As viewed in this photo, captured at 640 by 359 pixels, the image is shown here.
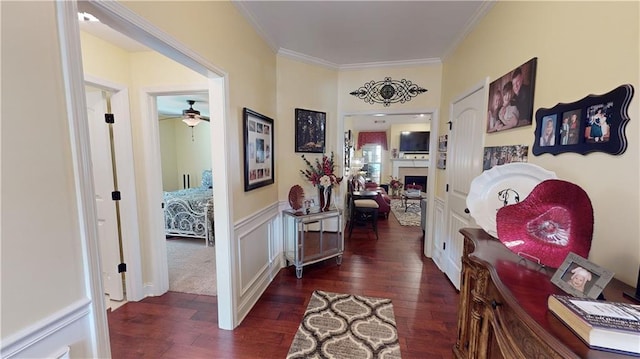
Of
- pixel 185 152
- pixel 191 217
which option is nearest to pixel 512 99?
pixel 191 217

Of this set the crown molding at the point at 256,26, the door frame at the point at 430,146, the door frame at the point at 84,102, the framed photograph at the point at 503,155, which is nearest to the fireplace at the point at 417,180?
the door frame at the point at 430,146

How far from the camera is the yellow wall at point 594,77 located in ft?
3.15

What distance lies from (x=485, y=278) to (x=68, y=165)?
5.91ft

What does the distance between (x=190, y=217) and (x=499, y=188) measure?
407 centimetres

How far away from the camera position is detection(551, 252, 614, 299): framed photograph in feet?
2.52

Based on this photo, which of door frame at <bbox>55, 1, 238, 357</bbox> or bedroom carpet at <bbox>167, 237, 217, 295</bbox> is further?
bedroom carpet at <bbox>167, 237, 217, 295</bbox>

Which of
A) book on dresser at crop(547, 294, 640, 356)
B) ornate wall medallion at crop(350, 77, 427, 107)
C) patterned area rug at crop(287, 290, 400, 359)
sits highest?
ornate wall medallion at crop(350, 77, 427, 107)

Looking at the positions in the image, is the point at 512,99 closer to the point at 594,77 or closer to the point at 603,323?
the point at 594,77

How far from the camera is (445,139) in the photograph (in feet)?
9.94

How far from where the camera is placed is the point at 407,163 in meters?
8.73

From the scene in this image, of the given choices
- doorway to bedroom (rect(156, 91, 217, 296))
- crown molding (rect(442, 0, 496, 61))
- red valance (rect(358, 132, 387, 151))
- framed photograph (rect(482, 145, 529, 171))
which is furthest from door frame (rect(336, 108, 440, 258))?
red valance (rect(358, 132, 387, 151))

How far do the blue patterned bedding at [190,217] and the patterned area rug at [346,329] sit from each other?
222 centimetres

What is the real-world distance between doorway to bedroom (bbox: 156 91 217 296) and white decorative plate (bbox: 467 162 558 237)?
2.48 meters

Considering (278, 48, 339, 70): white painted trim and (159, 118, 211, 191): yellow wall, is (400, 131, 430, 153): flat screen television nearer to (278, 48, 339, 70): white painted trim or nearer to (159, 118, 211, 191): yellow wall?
(278, 48, 339, 70): white painted trim
